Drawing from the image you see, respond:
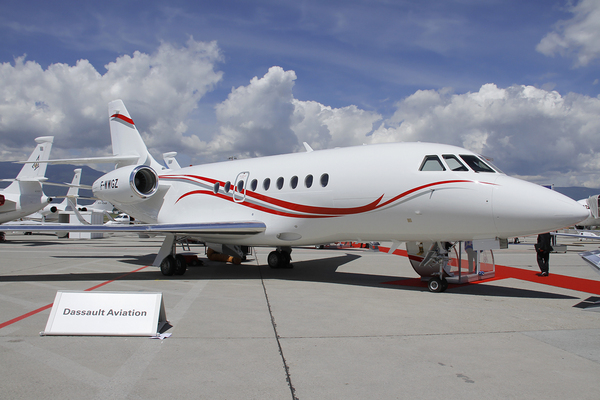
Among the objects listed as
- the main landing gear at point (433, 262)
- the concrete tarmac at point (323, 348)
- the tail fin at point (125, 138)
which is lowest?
the concrete tarmac at point (323, 348)

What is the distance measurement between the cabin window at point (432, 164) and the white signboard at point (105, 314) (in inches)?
237

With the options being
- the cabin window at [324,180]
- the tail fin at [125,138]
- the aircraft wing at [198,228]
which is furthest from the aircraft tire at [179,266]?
the tail fin at [125,138]

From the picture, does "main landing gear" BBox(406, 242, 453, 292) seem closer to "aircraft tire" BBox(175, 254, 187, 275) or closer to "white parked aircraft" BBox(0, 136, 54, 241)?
"aircraft tire" BBox(175, 254, 187, 275)

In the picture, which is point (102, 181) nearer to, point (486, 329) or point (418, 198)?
point (418, 198)

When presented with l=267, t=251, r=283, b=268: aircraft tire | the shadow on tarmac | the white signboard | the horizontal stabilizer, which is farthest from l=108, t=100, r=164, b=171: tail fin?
the white signboard

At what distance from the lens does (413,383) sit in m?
3.88

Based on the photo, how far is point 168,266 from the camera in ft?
Answer: 38.8

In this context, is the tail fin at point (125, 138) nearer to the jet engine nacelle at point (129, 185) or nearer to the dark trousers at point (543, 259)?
the jet engine nacelle at point (129, 185)

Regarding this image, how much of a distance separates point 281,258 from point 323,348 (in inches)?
355

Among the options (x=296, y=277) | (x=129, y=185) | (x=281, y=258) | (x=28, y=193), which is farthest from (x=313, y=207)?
(x=28, y=193)

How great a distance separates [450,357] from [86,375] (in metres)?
3.86

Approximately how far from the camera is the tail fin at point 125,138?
16391 millimetres

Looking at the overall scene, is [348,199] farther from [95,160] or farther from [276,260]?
[95,160]

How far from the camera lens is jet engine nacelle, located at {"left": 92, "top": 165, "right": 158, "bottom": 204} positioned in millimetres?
13734
